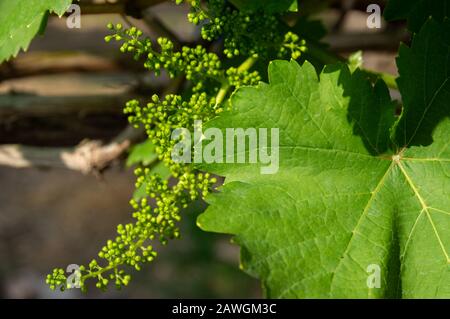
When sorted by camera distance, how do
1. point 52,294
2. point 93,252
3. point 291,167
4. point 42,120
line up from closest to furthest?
1. point 291,167
2. point 42,120
3. point 52,294
4. point 93,252

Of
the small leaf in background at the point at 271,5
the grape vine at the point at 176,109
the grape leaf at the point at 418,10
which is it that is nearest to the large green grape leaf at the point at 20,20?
the grape vine at the point at 176,109

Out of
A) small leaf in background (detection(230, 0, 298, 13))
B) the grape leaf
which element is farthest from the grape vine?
the grape leaf

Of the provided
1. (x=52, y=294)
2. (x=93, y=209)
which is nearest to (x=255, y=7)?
(x=52, y=294)

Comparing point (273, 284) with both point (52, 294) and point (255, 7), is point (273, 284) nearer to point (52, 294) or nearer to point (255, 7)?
point (255, 7)

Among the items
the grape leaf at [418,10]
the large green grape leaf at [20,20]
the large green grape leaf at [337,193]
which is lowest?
the large green grape leaf at [337,193]

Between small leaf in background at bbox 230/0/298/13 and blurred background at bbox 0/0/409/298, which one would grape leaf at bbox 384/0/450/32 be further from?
blurred background at bbox 0/0/409/298

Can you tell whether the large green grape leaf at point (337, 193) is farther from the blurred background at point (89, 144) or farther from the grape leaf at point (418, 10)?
the blurred background at point (89, 144)
